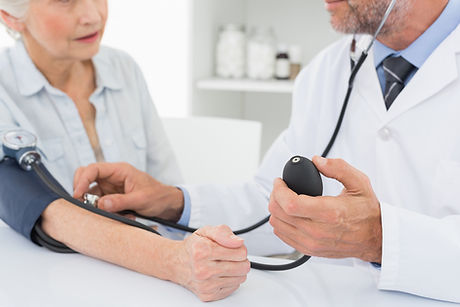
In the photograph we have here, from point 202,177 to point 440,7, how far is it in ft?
Result: 2.84

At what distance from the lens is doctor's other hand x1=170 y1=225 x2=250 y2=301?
2.02 ft

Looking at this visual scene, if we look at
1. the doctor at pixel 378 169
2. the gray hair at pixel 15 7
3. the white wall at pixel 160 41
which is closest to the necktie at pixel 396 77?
the doctor at pixel 378 169

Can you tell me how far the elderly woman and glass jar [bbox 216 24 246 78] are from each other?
0.84 m

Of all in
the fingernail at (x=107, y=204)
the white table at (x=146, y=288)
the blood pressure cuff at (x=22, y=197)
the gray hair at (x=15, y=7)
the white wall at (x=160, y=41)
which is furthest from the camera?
the white wall at (x=160, y=41)

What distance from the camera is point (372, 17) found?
3.21ft

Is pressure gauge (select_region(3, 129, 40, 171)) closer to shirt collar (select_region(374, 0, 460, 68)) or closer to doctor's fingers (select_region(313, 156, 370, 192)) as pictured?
doctor's fingers (select_region(313, 156, 370, 192))

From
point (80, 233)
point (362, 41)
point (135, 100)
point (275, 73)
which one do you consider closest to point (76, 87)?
point (135, 100)

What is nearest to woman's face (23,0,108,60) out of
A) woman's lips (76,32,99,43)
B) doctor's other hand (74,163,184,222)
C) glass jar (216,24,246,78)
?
woman's lips (76,32,99,43)

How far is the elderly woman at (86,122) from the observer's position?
2.25ft

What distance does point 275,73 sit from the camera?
88.6 inches

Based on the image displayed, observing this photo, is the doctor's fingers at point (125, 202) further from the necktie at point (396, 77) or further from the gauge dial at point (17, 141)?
the necktie at point (396, 77)

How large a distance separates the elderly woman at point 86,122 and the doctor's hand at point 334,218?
8 centimetres

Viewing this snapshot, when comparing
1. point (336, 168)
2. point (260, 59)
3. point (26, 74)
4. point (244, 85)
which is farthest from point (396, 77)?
point (260, 59)

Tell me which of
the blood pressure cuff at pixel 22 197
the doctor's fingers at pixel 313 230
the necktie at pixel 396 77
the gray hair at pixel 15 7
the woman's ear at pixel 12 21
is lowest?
the blood pressure cuff at pixel 22 197
